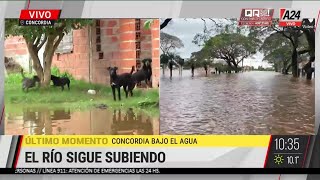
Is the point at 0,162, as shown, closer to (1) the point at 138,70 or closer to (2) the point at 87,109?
(2) the point at 87,109

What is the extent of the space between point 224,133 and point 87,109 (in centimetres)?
115

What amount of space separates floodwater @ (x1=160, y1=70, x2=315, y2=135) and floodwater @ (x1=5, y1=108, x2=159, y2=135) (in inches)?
7.5

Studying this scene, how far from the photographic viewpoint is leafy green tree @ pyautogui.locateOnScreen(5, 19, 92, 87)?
3.67 metres

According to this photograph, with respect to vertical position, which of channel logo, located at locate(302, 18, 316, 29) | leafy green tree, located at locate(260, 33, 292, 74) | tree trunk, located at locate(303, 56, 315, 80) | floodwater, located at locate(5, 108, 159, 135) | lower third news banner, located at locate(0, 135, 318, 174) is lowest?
lower third news banner, located at locate(0, 135, 318, 174)

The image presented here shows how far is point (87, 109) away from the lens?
148 inches

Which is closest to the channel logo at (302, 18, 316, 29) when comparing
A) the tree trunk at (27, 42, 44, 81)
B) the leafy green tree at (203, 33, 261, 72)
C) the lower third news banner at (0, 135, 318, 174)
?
the leafy green tree at (203, 33, 261, 72)

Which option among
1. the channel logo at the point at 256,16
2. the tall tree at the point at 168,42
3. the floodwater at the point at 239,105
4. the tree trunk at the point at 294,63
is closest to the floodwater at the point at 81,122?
the floodwater at the point at 239,105

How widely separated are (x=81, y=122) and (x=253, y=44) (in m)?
1.58

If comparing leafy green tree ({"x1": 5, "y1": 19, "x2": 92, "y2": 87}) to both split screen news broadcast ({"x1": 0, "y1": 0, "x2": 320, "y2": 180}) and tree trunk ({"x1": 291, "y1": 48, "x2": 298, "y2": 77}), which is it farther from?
tree trunk ({"x1": 291, "y1": 48, "x2": 298, "y2": 77})

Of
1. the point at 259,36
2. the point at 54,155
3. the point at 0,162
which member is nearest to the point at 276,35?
the point at 259,36

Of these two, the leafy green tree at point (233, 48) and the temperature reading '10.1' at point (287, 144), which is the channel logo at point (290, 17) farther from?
the temperature reading '10.1' at point (287, 144)

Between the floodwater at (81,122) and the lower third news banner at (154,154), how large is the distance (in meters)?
0.06

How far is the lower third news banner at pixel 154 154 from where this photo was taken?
3.66 metres

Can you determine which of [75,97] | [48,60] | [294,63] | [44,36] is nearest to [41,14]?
[44,36]
